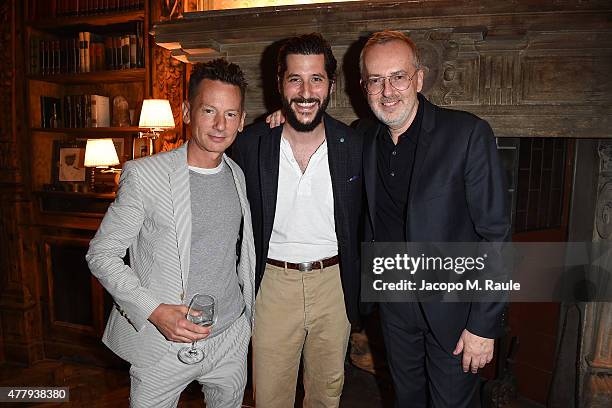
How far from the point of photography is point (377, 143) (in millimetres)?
1819

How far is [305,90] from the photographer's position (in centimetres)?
181

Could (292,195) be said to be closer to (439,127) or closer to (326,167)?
(326,167)

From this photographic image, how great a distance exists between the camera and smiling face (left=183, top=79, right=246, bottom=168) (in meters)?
1.53

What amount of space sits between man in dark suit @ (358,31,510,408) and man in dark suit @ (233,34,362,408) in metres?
0.16

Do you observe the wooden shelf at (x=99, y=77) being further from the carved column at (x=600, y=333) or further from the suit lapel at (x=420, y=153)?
the carved column at (x=600, y=333)

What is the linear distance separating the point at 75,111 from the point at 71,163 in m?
0.41

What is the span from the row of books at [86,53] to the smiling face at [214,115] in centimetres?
193

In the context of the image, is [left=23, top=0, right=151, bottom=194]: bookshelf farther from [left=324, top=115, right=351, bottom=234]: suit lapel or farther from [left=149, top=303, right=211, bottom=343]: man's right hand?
[left=149, top=303, right=211, bottom=343]: man's right hand

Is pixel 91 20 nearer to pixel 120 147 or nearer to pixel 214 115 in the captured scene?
pixel 120 147

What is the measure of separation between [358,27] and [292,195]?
3.32 feet

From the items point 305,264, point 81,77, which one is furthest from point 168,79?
point 305,264

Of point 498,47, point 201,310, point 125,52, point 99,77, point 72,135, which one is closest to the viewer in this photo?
point 201,310

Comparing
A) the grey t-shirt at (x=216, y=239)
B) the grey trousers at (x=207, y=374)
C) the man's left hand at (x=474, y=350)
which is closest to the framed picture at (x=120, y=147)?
the grey t-shirt at (x=216, y=239)

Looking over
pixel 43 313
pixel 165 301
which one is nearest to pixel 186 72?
pixel 165 301
